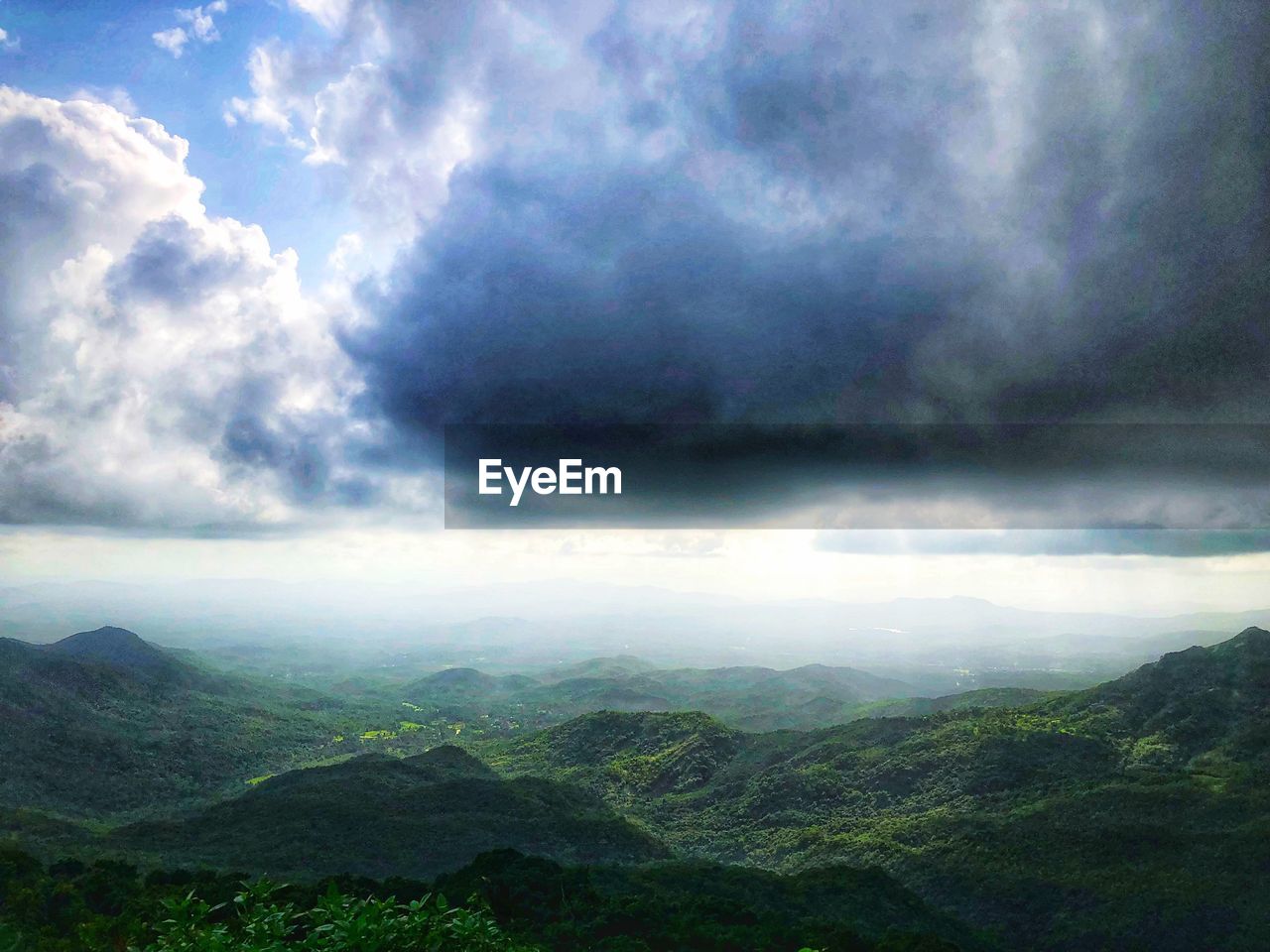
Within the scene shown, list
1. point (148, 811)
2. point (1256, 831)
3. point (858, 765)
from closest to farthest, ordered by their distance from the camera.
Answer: point (1256, 831) → point (858, 765) → point (148, 811)

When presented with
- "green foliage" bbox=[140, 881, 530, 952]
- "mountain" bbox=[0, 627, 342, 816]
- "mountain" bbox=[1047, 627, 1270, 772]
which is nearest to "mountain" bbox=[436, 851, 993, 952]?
"green foliage" bbox=[140, 881, 530, 952]

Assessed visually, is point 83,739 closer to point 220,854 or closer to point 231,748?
point 231,748

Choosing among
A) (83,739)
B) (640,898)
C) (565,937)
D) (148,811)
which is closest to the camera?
(565,937)

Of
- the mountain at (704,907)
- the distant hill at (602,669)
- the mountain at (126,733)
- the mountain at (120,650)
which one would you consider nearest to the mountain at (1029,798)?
the mountain at (704,907)

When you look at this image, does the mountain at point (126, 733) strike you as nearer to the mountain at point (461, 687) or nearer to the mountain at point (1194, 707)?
the mountain at point (461, 687)

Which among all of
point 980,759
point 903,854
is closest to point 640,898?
point 903,854

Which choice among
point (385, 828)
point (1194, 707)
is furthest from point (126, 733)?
point (1194, 707)

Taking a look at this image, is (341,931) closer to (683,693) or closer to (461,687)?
(683,693)
